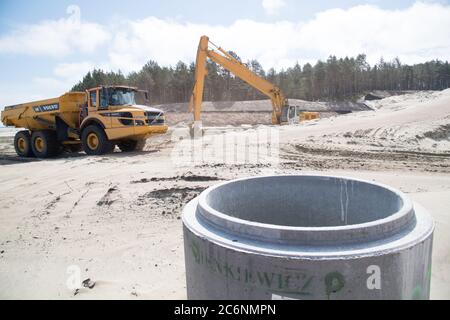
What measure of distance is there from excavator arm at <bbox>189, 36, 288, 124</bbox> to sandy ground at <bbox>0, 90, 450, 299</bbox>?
16.9 feet

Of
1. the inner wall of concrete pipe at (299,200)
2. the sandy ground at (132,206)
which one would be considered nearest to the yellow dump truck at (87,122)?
the sandy ground at (132,206)

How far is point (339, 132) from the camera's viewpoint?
587 inches

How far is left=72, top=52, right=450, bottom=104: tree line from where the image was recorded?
57.8 metres

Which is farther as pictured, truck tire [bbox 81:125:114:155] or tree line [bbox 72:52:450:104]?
tree line [bbox 72:52:450:104]

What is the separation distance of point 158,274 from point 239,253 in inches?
93.5

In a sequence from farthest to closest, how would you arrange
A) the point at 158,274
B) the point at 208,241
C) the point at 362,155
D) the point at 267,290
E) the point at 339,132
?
the point at 339,132
the point at 362,155
the point at 158,274
the point at 208,241
the point at 267,290

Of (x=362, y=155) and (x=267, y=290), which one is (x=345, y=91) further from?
(x=267, y=290)

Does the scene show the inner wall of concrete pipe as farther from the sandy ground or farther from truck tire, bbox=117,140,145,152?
truck tire, bbox=117,140,145,152

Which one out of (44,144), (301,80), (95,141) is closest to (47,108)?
(44,144)

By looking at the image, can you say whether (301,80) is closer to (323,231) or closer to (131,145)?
(131,145)

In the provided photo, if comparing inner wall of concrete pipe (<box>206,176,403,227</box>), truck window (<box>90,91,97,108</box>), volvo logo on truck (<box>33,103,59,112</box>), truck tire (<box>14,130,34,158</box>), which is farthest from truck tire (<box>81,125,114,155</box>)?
inner wall of concrete pipe (<box>206,176,403,227</box>)

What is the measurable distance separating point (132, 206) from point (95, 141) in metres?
7.05
